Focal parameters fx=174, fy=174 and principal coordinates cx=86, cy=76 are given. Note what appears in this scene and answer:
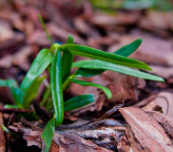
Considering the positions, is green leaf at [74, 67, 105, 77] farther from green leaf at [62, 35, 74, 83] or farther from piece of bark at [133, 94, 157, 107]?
piece of bark at [133, 94, 157, 107]

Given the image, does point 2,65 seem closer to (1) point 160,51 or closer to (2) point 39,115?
(2) point 39,115

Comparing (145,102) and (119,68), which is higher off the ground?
(119,68)

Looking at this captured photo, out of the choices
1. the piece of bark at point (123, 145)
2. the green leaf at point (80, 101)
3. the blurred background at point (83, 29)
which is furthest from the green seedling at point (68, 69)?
the blurred background at point (83, 29)

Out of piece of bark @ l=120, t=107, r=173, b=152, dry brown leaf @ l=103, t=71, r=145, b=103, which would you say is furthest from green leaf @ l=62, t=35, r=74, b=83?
piece of bark @ l=120, t=107, r=173, b=152

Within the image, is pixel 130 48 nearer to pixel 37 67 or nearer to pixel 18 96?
pixel 37 67

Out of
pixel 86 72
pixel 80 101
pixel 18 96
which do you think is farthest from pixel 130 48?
pixel 18 96

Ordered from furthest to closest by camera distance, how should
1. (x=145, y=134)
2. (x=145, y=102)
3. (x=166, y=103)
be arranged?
(x=145, y=102) → (x=166, y=103) → (x=145, y=134)

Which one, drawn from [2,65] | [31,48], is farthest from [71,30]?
[2,65]
